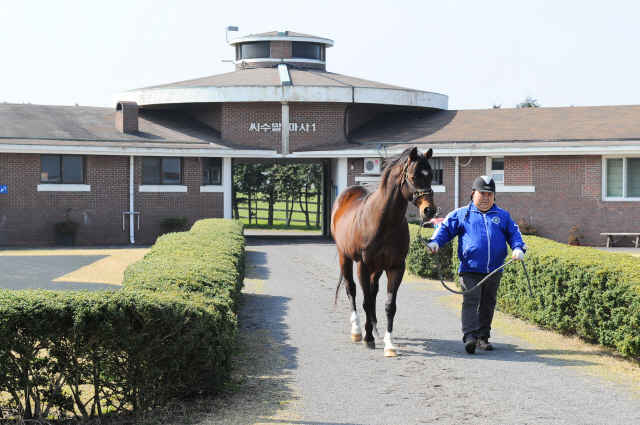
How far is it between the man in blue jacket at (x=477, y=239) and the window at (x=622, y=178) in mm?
18262

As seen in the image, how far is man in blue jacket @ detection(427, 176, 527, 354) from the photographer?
25.3 ft

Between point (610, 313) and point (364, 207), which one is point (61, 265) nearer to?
point (364, 207)

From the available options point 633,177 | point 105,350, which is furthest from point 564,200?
point 105,350

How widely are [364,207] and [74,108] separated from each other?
81.7 feet

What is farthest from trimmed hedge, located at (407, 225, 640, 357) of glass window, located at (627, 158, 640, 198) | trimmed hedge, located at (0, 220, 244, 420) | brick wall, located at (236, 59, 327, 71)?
brick wall, located at (236, 59, 327, 71)

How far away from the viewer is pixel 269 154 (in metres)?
26.3

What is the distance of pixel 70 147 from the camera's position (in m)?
23.4

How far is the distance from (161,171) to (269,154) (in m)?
4.01

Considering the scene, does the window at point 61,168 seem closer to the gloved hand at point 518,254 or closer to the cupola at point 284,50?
the cupola at point 284,50

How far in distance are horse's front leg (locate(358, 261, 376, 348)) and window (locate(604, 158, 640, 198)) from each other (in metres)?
18.8

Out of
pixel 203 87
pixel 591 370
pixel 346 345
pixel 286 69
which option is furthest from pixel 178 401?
pixel 286 69

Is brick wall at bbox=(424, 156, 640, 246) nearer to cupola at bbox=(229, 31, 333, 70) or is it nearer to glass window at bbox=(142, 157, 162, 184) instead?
glass window at bbox=(142, 157, 162, 184)

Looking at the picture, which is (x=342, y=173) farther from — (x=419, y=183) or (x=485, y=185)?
(x=419, y=183)

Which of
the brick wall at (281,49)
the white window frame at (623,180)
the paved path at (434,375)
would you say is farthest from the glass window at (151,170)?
the white window frame at (623,180)
